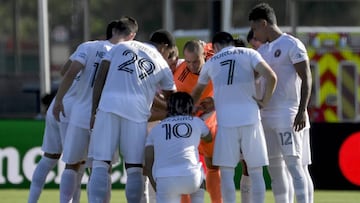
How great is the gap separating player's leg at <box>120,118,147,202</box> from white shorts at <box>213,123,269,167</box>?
0.76 meters

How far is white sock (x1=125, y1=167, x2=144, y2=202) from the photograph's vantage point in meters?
11.5

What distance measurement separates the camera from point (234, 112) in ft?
37.9

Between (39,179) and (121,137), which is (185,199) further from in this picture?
(39,179)

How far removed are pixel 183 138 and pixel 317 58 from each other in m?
15.3

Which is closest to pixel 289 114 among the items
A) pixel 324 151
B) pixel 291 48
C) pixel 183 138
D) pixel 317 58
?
pixel 291 48

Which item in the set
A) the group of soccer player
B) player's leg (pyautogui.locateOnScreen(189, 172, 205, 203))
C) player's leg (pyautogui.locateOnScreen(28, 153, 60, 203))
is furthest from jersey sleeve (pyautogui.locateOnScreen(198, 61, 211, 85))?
player's leg (pyautogui.locateOnScreen(28, 153, 60, 203))

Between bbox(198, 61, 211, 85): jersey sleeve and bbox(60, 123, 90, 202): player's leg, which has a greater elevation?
bbox(198, 61, 211, 85): jersey sleeve

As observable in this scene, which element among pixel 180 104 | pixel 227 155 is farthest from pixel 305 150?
pixel 180 104

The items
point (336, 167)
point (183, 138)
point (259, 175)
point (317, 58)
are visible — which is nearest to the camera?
point (183, 138)

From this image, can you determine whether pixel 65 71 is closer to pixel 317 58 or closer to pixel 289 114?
pixel 289 114

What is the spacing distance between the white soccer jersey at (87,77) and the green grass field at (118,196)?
2966 mm

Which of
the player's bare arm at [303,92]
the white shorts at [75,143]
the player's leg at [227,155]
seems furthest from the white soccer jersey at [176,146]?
the white shorts at [75,143]

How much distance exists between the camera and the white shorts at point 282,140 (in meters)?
11.9

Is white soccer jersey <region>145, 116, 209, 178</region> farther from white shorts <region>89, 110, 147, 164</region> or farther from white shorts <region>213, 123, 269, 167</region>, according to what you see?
white shorts <region>213, 123, 269, 167</region>
